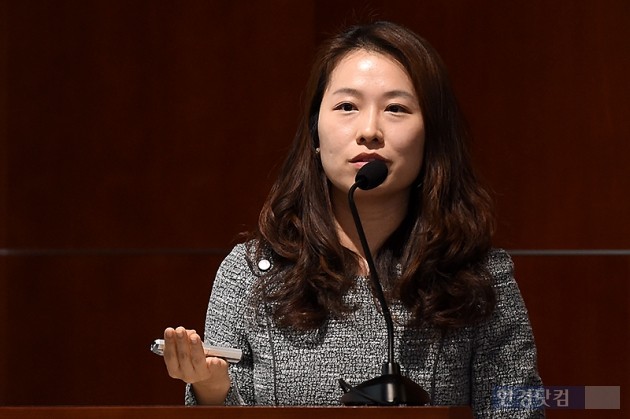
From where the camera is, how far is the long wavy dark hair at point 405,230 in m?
1.98

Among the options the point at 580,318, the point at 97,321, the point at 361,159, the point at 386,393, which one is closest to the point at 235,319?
the point at 361,159

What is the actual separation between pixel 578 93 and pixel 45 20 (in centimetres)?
117

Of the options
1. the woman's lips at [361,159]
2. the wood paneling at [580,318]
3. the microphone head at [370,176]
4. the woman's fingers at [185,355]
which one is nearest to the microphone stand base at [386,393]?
the woman's fingers at [185,355]

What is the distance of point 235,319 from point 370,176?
36 cm

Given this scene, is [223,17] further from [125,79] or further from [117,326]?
[117,326]

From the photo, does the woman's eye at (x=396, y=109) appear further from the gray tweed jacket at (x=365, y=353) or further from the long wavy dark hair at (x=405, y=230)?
the gray tweed jacket at (x=365, y=353)

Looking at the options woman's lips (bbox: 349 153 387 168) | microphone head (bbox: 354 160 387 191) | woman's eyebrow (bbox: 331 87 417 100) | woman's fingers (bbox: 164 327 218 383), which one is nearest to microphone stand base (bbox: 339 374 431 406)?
woman's fingers (bbox: 164 327 218 383)

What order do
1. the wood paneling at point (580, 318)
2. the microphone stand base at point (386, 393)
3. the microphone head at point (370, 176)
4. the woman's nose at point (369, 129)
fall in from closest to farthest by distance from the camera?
the microphone stand base at point (386, 393) → the microphone head at point (370, 176) → the woman's nose at point (369, 129) → the wood paneling at point (580, 318)

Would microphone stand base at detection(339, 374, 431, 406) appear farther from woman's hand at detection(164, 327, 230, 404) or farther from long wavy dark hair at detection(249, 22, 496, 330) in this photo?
long wavy dark hair at detection(249, 22, 496, 330)

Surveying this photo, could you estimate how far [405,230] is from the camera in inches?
81.1

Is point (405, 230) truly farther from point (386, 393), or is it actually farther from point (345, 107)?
point (386, 393)

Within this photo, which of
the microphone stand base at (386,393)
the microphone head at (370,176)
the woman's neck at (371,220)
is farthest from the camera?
the woman's neck at (371,220)

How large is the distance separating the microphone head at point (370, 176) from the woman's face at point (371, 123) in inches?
4.4

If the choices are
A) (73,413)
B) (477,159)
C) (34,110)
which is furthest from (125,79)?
(73,413)
